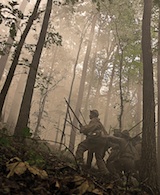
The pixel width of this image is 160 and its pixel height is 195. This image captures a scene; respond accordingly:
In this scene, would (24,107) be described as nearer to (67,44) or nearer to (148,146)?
(148,146)

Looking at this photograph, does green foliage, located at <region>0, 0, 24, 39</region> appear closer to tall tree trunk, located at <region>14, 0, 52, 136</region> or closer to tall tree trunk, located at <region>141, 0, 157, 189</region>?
tall tree trunk, located at <region>14, 0, 52, 136</region>

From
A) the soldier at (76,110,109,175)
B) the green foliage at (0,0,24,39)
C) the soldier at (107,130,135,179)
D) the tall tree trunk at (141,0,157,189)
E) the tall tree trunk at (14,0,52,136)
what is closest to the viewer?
the green foliage at (0,0,24,39)

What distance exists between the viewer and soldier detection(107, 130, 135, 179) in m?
8.19

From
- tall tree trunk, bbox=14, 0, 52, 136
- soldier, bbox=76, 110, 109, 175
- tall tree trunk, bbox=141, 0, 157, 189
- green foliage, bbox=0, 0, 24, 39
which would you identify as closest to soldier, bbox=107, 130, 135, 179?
soldier, bbox=76, 110, 109, 175

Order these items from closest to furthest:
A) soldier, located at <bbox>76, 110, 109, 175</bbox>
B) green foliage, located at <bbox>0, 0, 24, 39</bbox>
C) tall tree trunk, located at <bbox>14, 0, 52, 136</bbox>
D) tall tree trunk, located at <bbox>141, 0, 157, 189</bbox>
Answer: green foliage, located at <bbox>0, 0, 24, 39</bbox> → tall tree trunk, located at <bbox>141, 0, 157, 189</bbox> → tall tree trunk, located at <bbox>14, 0, 52, 136</bbox> → soldier, located at <bbox>76, 110, 109, 175</bbox>

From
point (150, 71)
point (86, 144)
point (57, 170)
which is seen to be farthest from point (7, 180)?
point (150, 71)

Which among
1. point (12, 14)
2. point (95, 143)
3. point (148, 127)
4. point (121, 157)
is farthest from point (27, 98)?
point (148, 127)

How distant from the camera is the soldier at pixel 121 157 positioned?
8.19 m

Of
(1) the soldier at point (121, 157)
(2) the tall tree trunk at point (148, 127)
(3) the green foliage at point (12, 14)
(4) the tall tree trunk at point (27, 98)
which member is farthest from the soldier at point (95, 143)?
(3) the green foliage at point (12, 14)

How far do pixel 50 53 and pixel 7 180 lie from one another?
25.2 meters

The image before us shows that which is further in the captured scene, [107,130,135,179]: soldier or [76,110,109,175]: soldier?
[107,130,135,179]: soldier

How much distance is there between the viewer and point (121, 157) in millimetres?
8258

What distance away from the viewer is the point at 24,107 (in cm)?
790

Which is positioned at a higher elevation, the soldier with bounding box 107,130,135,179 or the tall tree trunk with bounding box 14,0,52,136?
the tall tree trunk with bounding box 14,0,52,136
